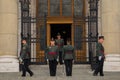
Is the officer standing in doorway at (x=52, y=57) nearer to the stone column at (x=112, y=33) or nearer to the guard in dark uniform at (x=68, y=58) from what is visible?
the guard in dark uniform at (x=68, y=58)

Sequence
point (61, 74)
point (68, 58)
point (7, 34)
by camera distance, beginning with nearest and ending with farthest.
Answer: point (68, 58) → point (61, 74) → point (7, 34)

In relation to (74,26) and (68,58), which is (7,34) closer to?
(68,58)

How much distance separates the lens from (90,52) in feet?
77.7

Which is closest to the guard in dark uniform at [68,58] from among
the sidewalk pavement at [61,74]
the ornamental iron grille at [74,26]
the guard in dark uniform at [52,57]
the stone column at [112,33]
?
the sidewalk pavement at [61,74]

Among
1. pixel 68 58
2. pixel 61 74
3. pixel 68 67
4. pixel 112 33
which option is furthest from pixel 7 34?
pixel 112 33

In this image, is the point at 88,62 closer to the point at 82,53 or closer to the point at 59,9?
the point at 82,53

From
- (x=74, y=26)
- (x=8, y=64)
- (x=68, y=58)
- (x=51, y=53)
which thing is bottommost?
(x=8, y=64)

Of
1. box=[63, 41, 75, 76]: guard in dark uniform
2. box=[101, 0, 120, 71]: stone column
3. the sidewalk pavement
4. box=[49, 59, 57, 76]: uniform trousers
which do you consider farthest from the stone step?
box=[101, 0, 120, 71]: stone column

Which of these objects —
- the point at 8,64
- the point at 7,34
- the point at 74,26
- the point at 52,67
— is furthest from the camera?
the point at 74,26

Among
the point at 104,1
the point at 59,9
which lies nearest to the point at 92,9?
the point at 104,1

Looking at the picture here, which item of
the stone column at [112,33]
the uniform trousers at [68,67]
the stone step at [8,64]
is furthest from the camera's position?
the stone column at [112,33]

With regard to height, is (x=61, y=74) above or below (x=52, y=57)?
below

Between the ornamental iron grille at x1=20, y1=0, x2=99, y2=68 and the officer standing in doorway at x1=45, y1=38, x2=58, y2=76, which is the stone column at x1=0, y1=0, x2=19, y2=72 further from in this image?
the officer standing in doorway at x1=45, y1=38, x2=58, y2=76

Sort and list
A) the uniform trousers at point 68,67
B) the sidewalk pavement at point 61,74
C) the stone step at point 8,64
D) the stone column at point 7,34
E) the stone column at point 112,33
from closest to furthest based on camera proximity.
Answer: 1. the sidewalk pavement at point 61,74
2. the uniform trousers at point 68,67
3. the stone step at point 8,64
4. the stone column at point 7,34
5. the stone column at point 112,33
